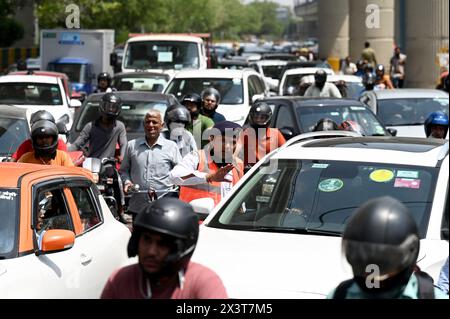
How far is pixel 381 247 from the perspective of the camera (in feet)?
13.9

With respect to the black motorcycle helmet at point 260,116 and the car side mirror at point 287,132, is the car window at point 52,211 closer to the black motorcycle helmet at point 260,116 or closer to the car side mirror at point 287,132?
the black motorcycle helmet at point 260,116

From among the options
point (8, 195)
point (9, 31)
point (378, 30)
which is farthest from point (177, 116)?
point (9, 31)

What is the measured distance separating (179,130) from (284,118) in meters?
3.84

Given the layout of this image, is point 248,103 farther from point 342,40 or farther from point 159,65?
point 342,40

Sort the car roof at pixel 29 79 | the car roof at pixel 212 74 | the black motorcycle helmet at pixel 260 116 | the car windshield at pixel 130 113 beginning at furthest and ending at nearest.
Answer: the car roof at pixel 29 79
the car roof at pixel 212 74
the car windshield at pixel 130 113
the black motorcycle helmet at pixel 260 116

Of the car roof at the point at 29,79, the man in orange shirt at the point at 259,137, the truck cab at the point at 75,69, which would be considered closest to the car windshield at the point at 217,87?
the car roof at the point at 29,79

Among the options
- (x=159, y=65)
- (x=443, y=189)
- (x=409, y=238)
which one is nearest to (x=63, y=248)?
(x=443, y=189)

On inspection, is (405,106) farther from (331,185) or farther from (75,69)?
(75,69)

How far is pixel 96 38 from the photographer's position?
36094 millimetres

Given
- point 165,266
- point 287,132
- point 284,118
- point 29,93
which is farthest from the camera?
point 29,93

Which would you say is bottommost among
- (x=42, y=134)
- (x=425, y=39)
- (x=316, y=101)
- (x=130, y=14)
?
(x=42, y=134)

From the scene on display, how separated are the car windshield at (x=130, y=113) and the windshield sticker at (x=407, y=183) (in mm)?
9517

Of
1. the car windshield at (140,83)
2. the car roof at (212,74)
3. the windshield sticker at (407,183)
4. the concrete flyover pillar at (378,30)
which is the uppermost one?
the concrete flyover pillar at (378,30)

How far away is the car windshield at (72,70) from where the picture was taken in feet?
113
